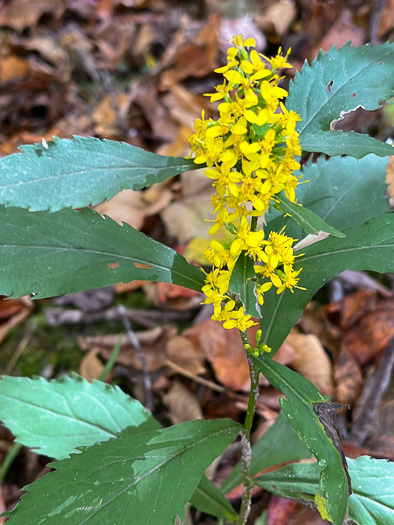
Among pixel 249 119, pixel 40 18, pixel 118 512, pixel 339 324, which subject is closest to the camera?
pixel 249 119

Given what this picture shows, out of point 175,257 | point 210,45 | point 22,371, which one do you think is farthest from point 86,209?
point 210,45

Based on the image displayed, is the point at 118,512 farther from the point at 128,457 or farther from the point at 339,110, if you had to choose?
the point at 339,110

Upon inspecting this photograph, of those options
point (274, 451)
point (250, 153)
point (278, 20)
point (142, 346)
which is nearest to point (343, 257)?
point (250, 153)

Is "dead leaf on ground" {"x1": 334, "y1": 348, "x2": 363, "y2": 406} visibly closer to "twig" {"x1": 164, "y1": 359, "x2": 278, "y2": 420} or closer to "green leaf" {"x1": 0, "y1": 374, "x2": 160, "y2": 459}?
"twig" {"x1": 164, "y1": 359, "x2": 278, "y2": 420}

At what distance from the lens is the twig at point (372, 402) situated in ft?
5.79

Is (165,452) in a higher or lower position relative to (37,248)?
lower

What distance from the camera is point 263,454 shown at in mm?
1605

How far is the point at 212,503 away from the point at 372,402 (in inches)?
30.0

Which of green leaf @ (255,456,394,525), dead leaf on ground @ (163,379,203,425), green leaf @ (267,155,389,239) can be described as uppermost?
green leaf @ (267,155,389,239)

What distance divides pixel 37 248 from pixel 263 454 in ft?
3.54

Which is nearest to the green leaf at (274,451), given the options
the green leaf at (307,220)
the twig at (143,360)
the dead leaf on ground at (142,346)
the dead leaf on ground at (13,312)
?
the twig at (143,360)

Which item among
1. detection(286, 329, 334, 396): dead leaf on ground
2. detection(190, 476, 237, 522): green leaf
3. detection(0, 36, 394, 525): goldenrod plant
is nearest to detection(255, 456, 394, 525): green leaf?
detection(0, 36, 394, 525): goldenrod plant

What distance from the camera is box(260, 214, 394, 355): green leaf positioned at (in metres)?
1.08

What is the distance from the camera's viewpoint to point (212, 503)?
1428 millimetres
